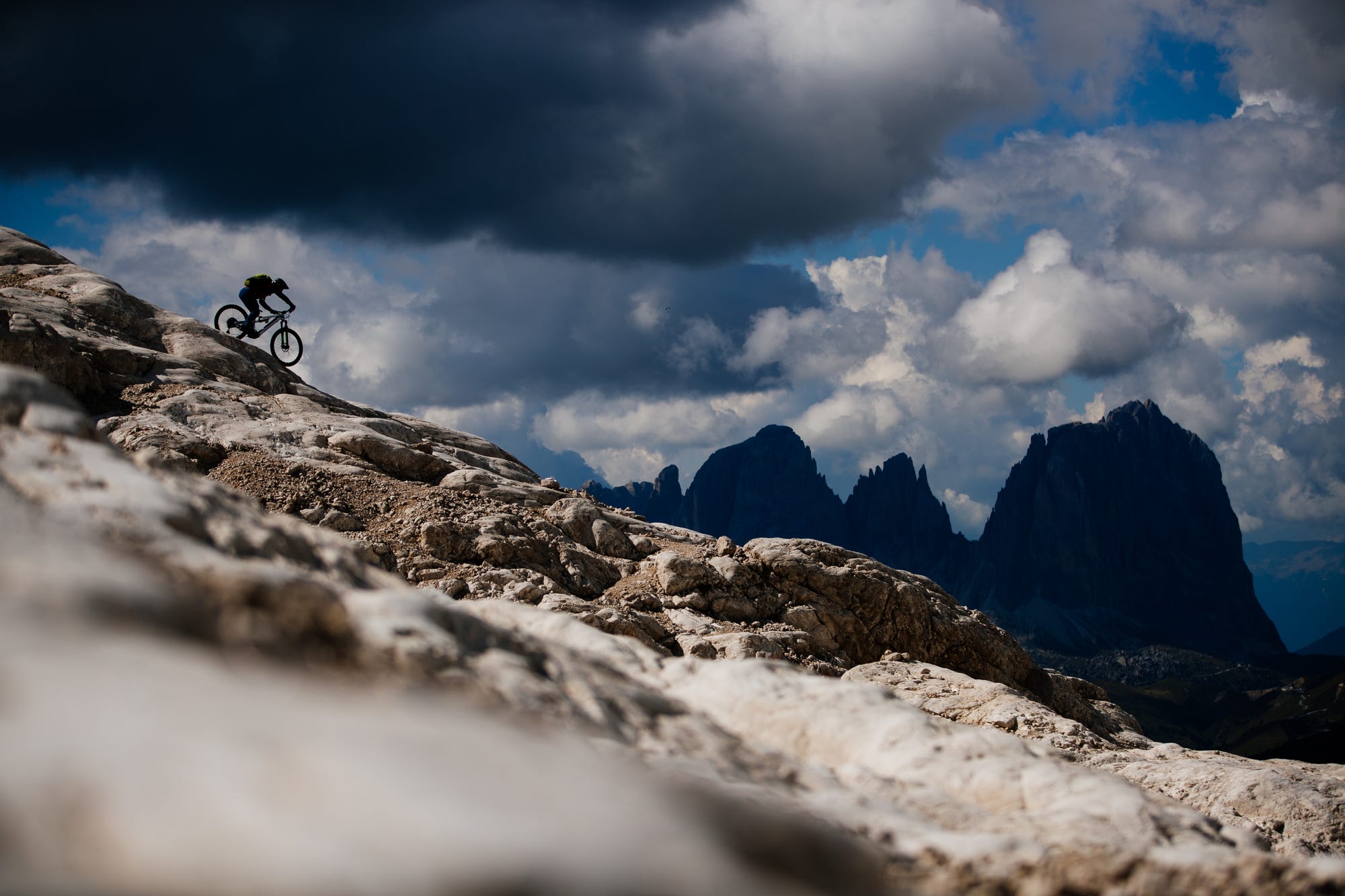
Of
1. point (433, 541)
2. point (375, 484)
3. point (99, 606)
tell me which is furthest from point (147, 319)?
point (99, 606)

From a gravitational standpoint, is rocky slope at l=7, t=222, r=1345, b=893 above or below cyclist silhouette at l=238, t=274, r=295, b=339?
A: below

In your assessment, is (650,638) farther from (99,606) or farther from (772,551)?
(99,606)

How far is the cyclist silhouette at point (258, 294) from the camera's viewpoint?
3247cm

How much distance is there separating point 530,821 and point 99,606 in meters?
2.15

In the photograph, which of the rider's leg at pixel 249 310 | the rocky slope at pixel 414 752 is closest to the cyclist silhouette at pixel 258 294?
the rider's leg at pixel 249 310

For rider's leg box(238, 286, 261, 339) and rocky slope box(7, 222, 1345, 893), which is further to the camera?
rider's leg box(238, 286, 261, 339)

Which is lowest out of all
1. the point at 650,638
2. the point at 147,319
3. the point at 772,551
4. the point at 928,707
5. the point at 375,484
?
the point at 928,707

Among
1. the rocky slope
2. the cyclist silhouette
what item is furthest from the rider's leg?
the rocky slope

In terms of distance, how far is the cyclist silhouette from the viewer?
1278 inches

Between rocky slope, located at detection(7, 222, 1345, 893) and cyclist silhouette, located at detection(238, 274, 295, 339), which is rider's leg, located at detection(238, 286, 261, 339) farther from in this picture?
rocky slope, located at detection(7, 222, 1345, 893)

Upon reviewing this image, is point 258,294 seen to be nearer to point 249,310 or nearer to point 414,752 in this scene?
point 249,310

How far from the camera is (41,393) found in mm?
6203

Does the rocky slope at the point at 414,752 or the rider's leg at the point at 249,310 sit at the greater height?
the rider's leg at the point at 249,310

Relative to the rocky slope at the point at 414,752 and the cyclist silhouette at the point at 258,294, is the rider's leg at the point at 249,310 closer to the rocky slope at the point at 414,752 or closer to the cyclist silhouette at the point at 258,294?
the cyclist silhouette at the point at 258,294
